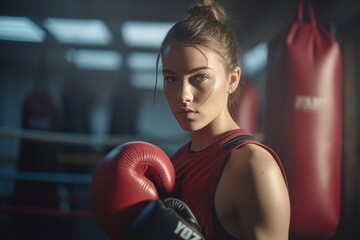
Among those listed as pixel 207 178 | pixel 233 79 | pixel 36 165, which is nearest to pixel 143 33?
pixel 36 165

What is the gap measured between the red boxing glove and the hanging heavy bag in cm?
56

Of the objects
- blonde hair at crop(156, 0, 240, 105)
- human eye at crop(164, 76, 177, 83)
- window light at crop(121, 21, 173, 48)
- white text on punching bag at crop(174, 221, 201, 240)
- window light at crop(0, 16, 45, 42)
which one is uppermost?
window light at crop(121, 21, 173, 48)

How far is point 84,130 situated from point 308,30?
3379mm

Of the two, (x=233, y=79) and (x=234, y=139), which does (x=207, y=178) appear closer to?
(x=234, y=139)

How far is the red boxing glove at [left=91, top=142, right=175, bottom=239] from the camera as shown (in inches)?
26.0

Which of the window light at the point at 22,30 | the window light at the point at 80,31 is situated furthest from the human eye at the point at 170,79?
the window light at the point at 80,31

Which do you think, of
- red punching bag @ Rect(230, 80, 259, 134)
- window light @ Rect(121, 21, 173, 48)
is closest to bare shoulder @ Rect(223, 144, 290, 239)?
red punching bag @ Rect(230, 80, 259, 134)

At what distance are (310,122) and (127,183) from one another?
733mm

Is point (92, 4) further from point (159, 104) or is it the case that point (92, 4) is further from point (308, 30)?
point (159, 104)

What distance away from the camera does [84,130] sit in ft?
13.6

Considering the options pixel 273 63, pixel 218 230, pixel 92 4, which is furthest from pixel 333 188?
pixel 92 4

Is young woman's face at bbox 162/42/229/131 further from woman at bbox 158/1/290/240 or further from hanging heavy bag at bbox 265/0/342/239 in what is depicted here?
hanging heavy bag at bbox 265/0/342/239

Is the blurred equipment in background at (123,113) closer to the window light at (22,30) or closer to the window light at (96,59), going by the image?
the window light at (22,30)

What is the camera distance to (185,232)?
60 cm
